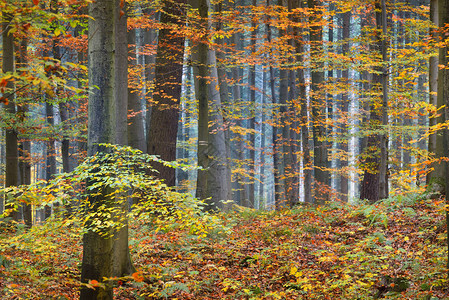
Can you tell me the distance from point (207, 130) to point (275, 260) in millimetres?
4362

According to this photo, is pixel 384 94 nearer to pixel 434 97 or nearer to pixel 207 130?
pixel 434 97

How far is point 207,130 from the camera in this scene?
33.5 ft

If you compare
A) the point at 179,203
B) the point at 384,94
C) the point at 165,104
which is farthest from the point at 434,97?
the point at 179,203

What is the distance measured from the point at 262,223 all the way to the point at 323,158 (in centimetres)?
430

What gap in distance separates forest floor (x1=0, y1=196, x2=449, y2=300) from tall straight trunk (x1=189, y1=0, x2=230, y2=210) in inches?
64.5

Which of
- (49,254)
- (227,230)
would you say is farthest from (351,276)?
(49,254)

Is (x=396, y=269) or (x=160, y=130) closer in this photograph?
(x=396, y=269)

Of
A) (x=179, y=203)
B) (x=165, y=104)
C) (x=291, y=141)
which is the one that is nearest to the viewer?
(x=179, y=203)

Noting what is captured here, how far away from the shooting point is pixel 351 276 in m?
6.25

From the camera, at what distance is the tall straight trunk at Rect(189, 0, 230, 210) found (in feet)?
33.2

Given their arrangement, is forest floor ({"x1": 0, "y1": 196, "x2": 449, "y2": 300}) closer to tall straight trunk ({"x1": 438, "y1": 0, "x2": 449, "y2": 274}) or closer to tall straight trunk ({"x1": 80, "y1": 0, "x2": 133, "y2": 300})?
tall straight trunk ({"x1": 80, "y1": 0, "x2": 133, "y2": 300})

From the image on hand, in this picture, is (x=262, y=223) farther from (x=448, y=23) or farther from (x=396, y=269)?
(x=448, y=23)

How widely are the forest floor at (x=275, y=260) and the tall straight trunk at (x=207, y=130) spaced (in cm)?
164

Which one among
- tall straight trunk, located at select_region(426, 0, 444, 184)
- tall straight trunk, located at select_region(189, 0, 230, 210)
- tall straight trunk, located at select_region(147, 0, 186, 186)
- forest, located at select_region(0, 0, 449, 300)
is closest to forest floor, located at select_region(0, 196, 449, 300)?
forest, located at select_region(0, 0, 449, 300)
